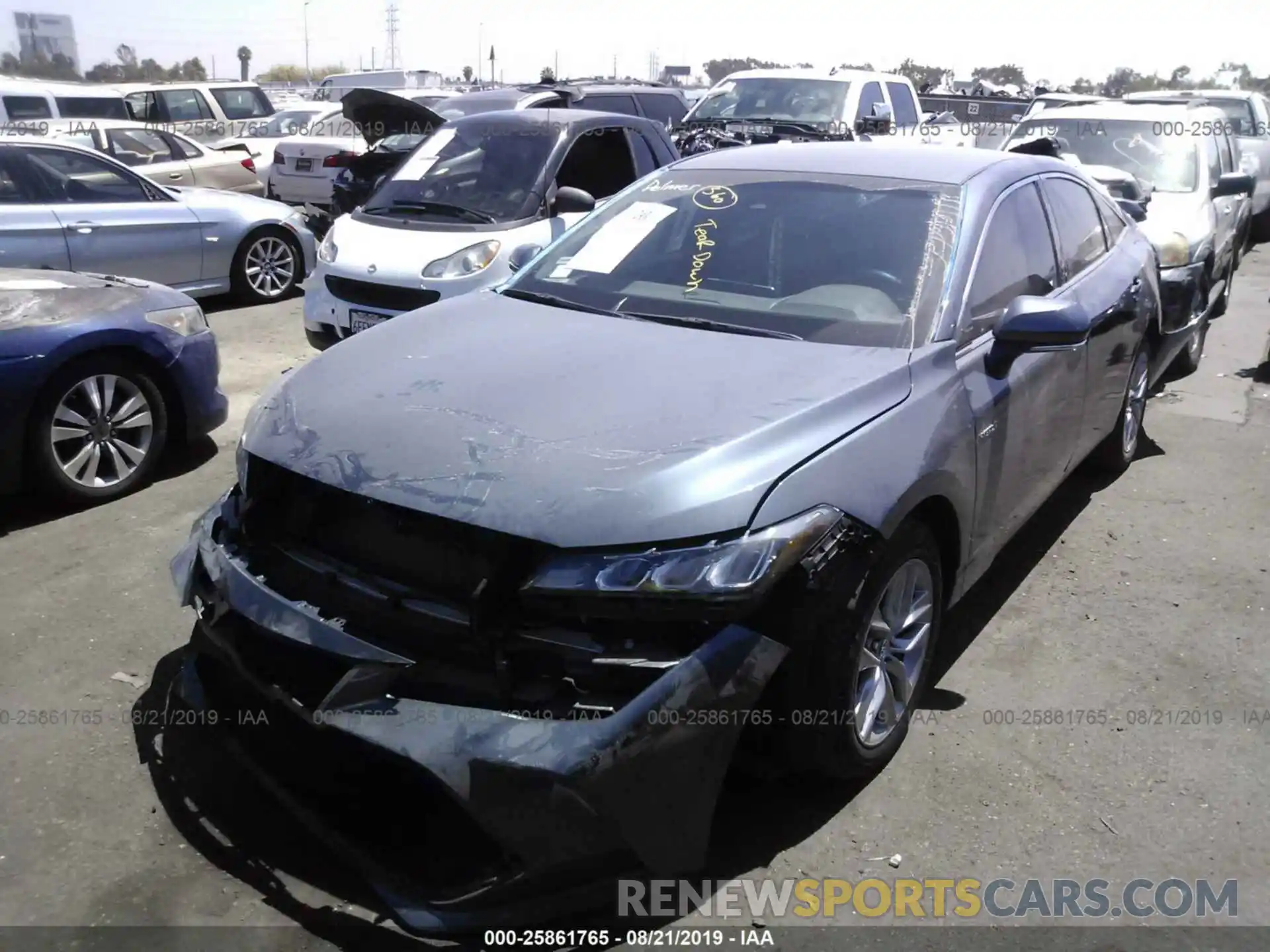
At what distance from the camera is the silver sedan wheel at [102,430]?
4965mm

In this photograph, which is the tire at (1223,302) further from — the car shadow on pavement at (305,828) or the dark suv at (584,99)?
the car shadow on pavement at (305,828)

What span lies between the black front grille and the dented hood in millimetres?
3176

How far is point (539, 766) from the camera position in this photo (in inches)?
90.1

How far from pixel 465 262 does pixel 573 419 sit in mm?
4254

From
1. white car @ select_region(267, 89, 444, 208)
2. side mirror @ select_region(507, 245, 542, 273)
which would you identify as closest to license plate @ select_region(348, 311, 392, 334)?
side mirror @ select_region(507, 245, 542, 273)

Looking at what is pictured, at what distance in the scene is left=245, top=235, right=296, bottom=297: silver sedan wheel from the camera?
9578 millimetres

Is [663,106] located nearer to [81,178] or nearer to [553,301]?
[81,178]

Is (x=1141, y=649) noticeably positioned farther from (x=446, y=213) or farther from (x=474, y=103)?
(x=474, y=103)

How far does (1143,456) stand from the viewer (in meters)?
6.27

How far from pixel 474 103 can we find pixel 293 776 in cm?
964

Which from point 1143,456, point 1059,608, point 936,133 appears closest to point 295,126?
point 936,133

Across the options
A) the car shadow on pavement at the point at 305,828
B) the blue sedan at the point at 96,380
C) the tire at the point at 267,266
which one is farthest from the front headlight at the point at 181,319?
the tire at the point at 267,266

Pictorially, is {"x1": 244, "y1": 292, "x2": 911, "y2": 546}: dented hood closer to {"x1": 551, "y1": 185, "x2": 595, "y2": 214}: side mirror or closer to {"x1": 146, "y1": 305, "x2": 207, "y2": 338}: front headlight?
{"x1": 146, "y1": 305, "x2": 207, "y2": 338}: front headlight

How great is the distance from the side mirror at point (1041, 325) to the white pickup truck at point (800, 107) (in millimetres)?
8268
